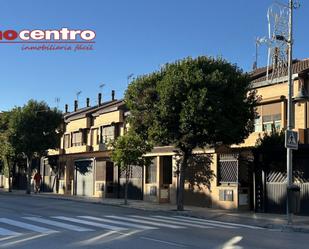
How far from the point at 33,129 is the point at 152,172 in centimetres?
1406

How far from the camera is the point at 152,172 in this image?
1319 inches

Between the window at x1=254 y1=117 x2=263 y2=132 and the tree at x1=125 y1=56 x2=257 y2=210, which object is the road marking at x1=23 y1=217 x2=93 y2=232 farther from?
the window at x1=254 y1=117 x2=263 y2=132

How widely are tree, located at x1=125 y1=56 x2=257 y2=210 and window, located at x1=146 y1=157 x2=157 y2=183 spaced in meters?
7.96

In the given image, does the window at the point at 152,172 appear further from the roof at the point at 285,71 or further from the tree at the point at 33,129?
the tree at the point at 33,129

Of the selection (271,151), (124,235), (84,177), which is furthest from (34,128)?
(124,235)

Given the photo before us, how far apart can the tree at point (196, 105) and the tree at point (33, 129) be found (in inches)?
781

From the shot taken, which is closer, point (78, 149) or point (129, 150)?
point (129, 150)

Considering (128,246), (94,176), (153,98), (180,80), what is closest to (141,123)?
Answer: (153,98)

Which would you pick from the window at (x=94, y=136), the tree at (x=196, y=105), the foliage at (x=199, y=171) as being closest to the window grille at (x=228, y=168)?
the foliage at (x=199, y=171)

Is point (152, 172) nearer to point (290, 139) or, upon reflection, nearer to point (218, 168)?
point (218, 168)

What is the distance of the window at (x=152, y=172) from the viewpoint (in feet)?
108

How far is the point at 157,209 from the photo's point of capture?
26.3m

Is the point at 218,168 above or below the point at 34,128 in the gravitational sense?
below

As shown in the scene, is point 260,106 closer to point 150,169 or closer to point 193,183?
point 193,183
